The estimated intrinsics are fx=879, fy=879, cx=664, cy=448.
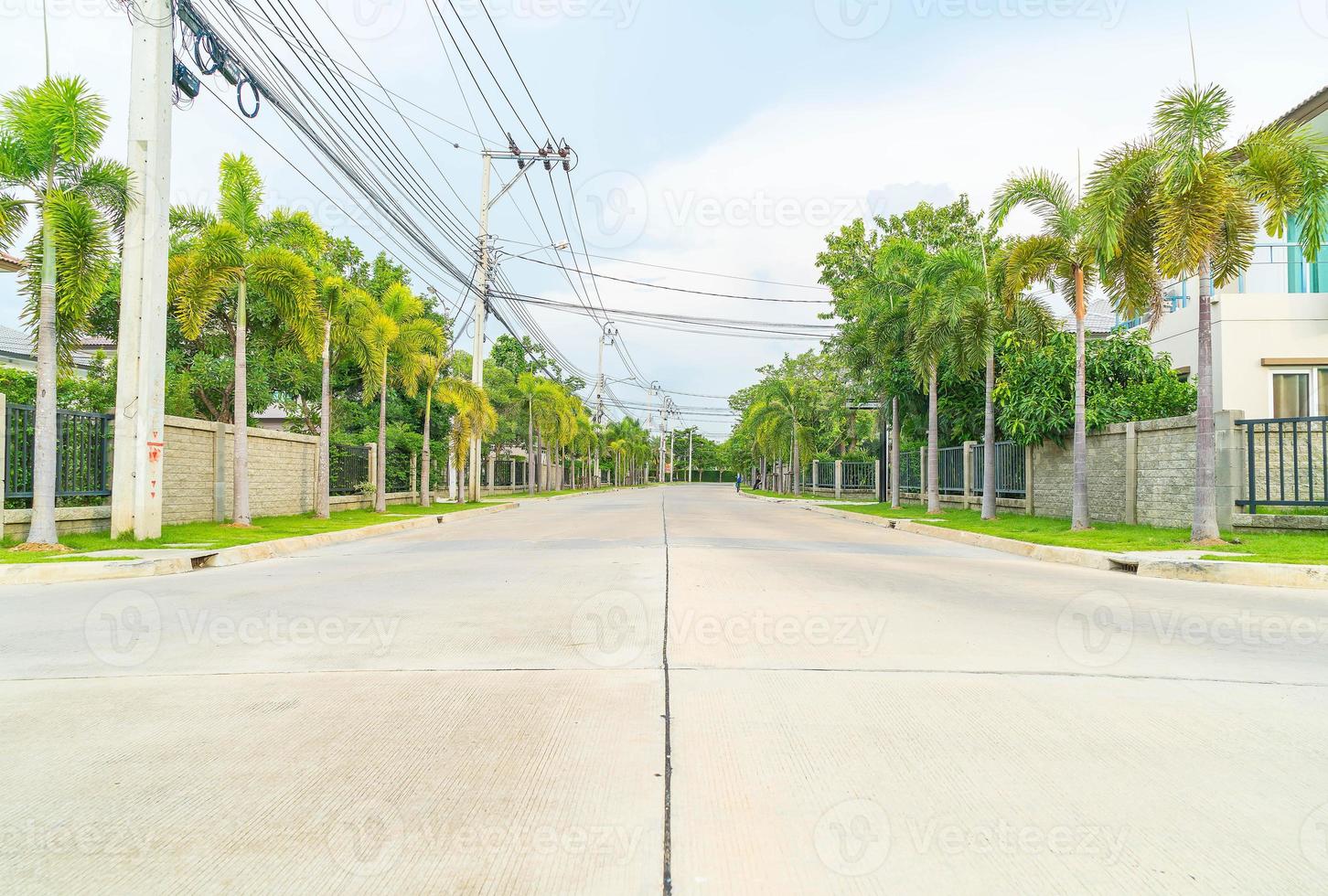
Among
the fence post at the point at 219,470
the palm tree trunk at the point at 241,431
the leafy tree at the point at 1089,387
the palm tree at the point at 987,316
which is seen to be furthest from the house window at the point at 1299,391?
the fence post at the point at 219,470

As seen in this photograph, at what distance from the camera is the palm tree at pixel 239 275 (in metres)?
18.2

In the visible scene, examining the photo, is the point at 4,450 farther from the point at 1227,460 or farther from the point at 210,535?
the point at 1227,460

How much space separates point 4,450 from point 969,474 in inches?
995

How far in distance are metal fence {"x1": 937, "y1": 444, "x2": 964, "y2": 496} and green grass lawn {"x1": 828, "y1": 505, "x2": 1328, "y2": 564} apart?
7906 millimetres

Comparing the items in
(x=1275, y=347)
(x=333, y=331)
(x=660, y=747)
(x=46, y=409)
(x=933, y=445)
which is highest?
(x=333, y=331)

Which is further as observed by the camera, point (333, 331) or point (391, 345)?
point (391, 345)

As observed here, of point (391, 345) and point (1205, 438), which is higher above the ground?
point (391, 345)

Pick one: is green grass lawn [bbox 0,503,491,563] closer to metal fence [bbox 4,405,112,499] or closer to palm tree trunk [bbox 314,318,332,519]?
palm tree trunk [bbox 314,318,332,519]

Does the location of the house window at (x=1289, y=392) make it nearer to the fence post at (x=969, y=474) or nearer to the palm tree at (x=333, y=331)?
the fence post at (x=969, y=474)

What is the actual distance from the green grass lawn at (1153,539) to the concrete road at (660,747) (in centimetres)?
479

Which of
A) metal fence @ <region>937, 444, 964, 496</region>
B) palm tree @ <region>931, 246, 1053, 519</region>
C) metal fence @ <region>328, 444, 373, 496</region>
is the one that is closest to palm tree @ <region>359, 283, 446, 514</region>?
metal fence @ <region>328, 444, 373, 496</region>

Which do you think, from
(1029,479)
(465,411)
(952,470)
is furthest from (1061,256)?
(465,411)

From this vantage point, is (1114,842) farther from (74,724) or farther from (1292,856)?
(74,724)

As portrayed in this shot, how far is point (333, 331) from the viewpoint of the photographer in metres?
24.0
